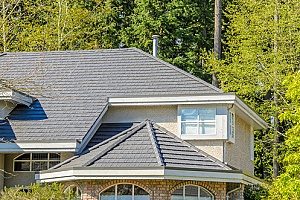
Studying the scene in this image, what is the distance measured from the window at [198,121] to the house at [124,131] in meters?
0.03

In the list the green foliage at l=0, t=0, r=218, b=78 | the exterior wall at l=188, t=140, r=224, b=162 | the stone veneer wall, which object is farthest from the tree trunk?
the stone veneer wall

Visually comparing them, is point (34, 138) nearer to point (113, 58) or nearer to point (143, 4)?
point (113, 58)

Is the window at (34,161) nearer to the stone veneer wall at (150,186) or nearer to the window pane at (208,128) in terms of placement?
the stone veneer wall at (150,186)

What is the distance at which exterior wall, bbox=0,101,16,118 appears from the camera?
1091 inches

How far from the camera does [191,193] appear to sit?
24.3 metres

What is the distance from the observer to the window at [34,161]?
88.4ft

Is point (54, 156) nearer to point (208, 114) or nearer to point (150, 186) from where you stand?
point (150, 186)

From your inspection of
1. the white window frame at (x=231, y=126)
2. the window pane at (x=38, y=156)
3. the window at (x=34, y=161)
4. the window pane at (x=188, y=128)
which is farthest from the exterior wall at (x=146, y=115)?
the window pane at (x=38, y=156)

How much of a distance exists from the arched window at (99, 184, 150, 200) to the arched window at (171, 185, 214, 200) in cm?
102

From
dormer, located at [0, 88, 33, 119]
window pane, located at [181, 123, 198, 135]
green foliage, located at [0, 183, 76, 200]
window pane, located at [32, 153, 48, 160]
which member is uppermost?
dormer, located at [0, 88, 33, 119]

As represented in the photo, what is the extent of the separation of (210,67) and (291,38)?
453 cm

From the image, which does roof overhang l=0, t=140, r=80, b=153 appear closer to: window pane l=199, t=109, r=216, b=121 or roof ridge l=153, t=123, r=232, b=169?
roof ridge l=153, t=123, r=232, b=169

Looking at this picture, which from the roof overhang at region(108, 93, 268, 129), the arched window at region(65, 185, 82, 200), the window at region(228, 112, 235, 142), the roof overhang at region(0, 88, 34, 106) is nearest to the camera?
the arched window at region(65, 185, 82, 200)

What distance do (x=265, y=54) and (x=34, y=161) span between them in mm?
14363
